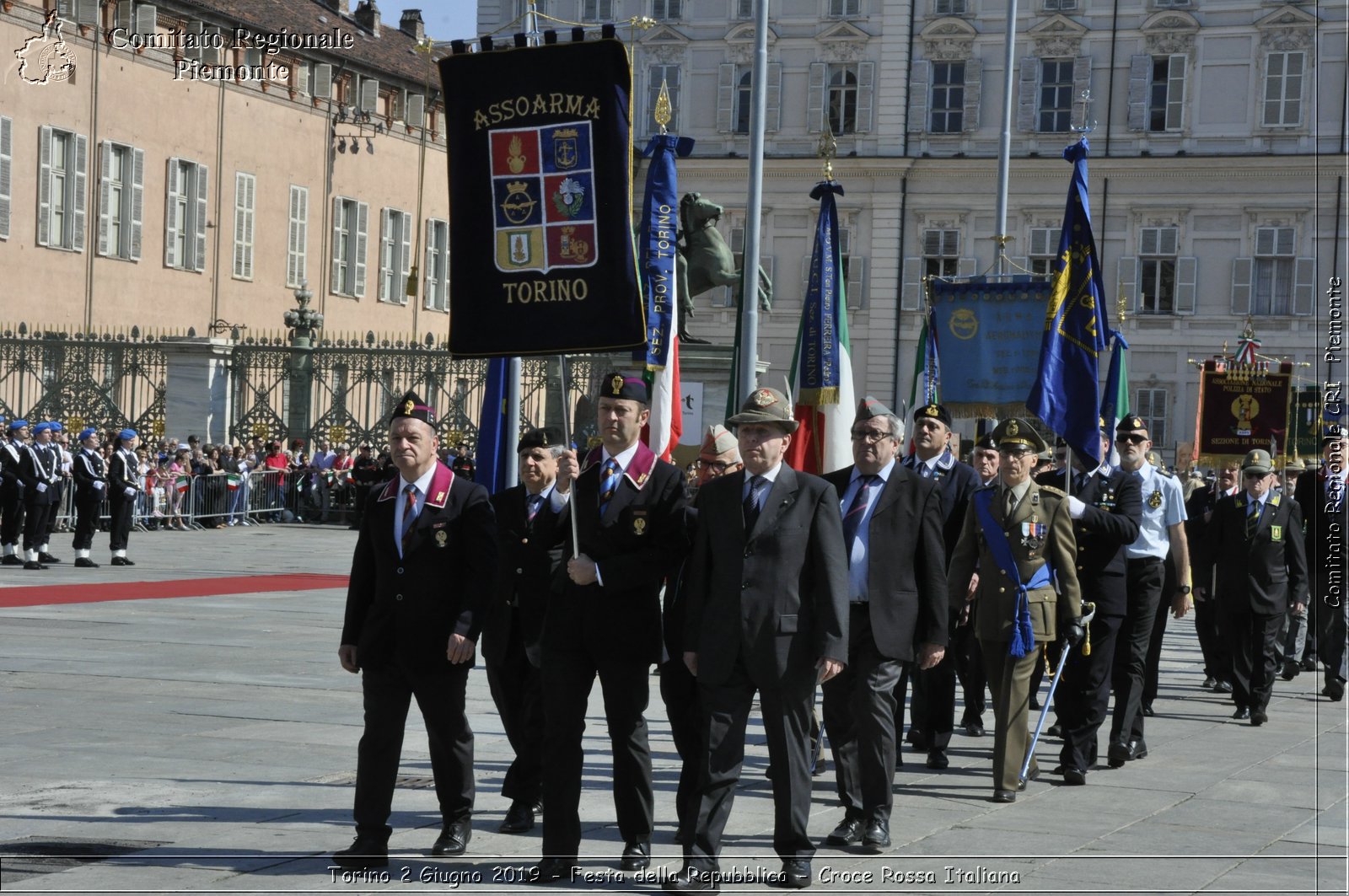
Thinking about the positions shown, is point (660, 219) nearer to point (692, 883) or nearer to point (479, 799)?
point (479, 799)

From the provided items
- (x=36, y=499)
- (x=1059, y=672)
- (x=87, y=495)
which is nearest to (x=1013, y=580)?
(x=1059, y=672)

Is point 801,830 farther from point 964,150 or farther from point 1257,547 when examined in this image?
point 964,150

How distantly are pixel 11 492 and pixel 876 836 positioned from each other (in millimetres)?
17053

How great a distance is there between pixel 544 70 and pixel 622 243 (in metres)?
0.86

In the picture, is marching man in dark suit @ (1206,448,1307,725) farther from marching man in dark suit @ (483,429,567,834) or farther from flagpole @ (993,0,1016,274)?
flagpole @ (993,0,1016,274)

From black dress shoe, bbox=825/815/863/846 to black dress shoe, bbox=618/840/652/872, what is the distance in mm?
1063

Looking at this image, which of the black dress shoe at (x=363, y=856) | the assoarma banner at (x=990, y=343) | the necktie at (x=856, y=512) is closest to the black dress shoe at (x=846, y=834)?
the necktie at (x=856, y=512)

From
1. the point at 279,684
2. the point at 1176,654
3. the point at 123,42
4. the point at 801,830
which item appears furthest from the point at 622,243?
the point at 123,42

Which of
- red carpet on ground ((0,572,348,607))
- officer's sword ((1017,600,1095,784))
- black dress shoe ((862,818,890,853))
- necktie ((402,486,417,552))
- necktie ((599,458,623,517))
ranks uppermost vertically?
necktie ((599,458,623,517))

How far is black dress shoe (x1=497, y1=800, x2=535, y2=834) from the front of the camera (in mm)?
8023

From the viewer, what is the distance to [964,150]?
50.1 meters

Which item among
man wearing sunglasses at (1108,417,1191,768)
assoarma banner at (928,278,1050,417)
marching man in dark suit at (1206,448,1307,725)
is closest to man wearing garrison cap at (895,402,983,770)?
man wearing sunglasses at (1108,417,1191,768)

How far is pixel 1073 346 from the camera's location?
11.9m

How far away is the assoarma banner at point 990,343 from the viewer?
18.3 m
